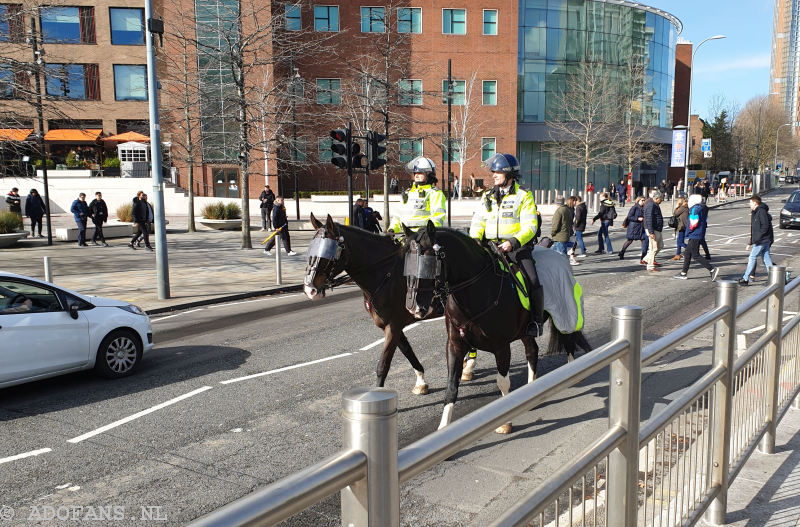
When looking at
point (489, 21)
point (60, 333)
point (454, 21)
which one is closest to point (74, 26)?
point (454, 21)

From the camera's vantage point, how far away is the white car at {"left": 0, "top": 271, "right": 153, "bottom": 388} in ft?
25.7

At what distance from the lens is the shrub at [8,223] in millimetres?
25406

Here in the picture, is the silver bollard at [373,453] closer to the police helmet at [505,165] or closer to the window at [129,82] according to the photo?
the police helmet at [505,165]

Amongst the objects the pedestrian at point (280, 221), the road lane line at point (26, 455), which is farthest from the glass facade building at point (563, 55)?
→ the road lane line at point (26, 455)

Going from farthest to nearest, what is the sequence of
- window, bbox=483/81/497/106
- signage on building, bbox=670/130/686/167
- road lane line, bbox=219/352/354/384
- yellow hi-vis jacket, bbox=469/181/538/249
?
window, bbox=483/81/497/106 → signage on building, bbox=670/130/686/167 → road lane line, bbox=219/352/354/384 → yellow hi-vis jacket, bbox=469/181/538/249

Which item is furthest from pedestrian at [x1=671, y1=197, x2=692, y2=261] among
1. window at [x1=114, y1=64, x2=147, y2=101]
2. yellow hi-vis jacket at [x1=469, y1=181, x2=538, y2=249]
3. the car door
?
window at [x1=114, y1=64, x2=147, y2=101]

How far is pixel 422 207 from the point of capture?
9.20 meters

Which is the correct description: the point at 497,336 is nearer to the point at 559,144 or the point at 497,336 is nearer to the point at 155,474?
the point at 155,474

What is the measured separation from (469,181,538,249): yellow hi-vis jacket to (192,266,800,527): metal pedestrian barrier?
249cm

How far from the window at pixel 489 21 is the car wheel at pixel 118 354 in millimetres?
49142

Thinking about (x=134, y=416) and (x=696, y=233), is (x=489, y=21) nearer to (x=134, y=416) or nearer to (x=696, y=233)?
(x=696, y=233)

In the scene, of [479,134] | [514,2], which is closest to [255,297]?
[479,134]

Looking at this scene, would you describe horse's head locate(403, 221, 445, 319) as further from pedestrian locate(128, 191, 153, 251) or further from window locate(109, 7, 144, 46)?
window locate(109, 7, 144, 46)

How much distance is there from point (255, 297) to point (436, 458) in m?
14.7
